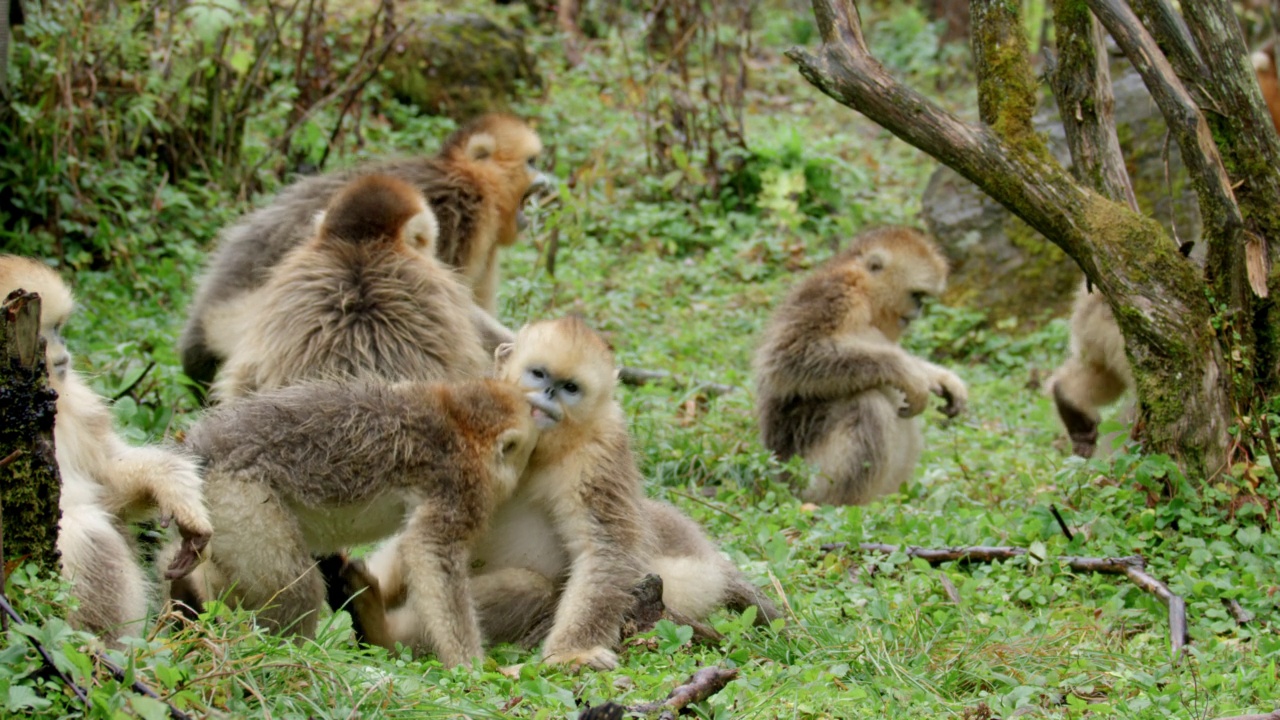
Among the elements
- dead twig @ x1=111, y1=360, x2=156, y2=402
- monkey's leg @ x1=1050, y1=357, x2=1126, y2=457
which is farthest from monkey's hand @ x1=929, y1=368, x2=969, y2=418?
dead twig @ x1=111, y1=360, x2=156, y2=402

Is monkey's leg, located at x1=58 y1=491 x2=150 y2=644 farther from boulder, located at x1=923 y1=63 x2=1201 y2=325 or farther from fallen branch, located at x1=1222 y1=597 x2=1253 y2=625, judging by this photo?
boulder, located at x1=923 y1=63 x2=1201 y2=325

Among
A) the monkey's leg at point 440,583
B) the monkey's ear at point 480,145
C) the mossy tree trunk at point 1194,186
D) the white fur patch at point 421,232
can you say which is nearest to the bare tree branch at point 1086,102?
the mossy tree trunk at point 1194,186

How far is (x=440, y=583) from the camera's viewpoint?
4.60 metres

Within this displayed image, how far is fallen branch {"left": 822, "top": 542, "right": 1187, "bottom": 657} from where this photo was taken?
5.00 metres

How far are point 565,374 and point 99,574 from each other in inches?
75.2

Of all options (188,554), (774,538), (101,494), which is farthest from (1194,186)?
(101,494)

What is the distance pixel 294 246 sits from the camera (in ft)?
23.4

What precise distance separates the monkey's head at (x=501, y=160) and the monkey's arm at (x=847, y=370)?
1803 mm

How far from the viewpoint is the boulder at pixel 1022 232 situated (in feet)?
36.6

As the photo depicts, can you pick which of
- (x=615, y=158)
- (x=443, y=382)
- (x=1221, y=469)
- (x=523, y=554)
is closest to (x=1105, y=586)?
(x=1221, y=469)

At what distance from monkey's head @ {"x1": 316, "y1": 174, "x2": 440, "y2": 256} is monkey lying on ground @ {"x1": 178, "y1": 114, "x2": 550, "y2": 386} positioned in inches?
20.0

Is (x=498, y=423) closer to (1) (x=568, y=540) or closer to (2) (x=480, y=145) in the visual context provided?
(1) (x=568, y=540)

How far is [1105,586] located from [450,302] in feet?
10.4

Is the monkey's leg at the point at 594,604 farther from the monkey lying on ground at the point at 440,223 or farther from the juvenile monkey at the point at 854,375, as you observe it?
the juvenile monkey at the point at 854,375
